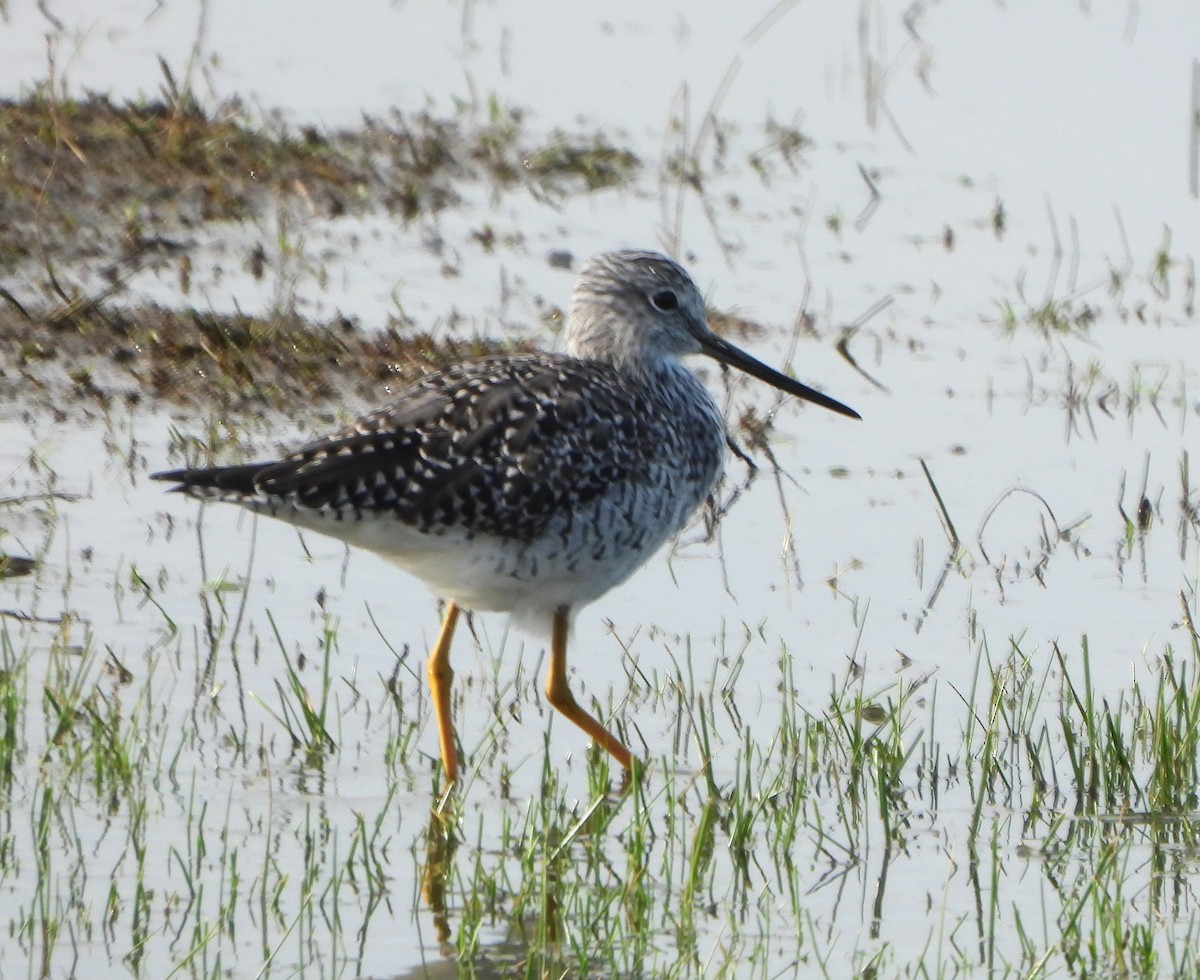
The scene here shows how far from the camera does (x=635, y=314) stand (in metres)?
7.66

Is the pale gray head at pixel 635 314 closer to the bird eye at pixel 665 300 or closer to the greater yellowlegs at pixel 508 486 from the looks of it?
the bird eye at pixel 665 300

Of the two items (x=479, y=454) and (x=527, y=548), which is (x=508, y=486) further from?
(x=527, y=548)

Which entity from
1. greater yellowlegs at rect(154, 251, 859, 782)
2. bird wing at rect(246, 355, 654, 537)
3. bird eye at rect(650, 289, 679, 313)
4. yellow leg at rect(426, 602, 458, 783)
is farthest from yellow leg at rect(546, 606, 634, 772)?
bird eye at rect(650, 289, 679, 313)

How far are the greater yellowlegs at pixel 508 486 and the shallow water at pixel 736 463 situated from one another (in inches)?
15.9

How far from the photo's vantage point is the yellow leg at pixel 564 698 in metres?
6.78

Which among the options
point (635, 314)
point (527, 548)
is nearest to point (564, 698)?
point (527, 548)

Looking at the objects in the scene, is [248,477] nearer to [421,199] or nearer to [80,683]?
[80,683]

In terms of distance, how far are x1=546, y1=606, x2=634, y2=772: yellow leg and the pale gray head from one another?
1086 mm

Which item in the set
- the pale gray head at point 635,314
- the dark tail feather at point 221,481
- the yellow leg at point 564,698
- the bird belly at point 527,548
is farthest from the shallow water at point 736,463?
the pale gray head at point 635,314

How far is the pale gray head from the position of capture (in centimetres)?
765

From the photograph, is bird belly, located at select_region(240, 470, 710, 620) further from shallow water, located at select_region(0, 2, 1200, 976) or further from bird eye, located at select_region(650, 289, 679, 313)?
bird eye, located at select_region(650, 289, 679, 313)

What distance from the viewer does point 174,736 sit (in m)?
6.59

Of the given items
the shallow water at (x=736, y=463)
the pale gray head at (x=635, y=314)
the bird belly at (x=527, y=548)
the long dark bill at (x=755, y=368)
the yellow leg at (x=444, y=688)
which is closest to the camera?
the shallow water at (x=736, y=463)

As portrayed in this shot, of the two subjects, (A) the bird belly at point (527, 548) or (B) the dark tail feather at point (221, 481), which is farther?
(A) the bird belly at point (527, 548)
